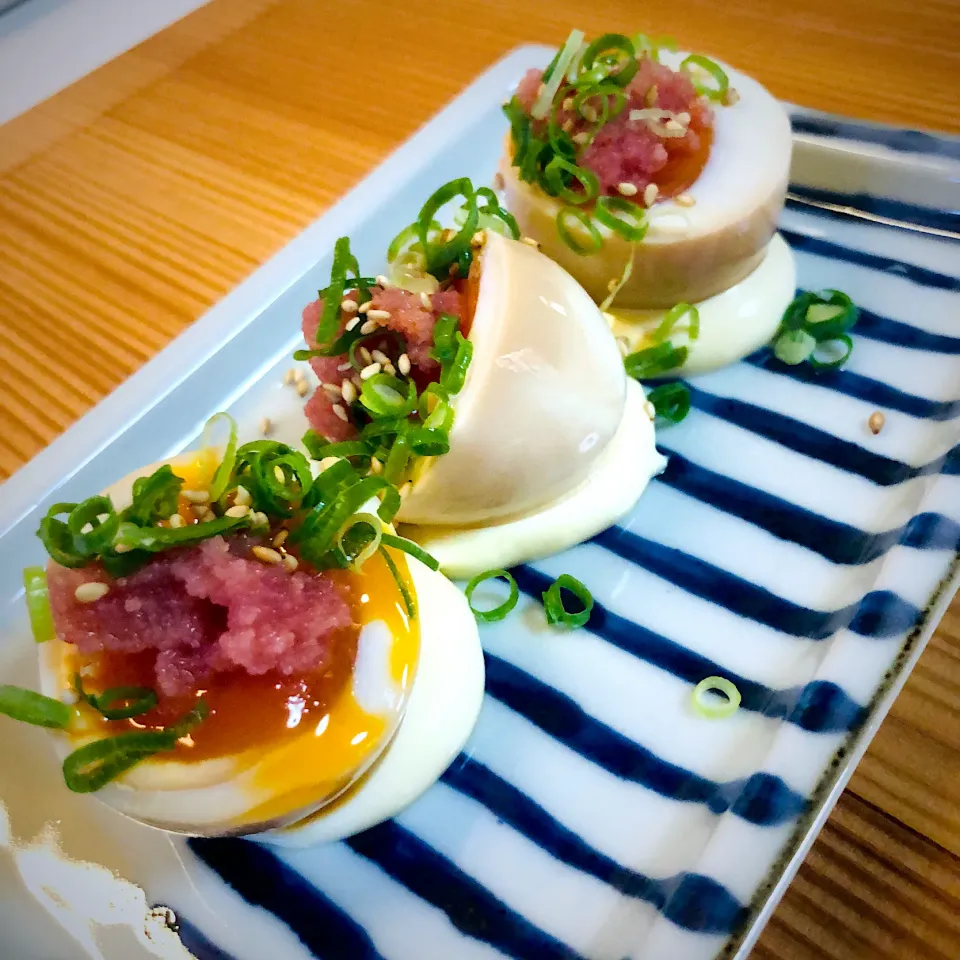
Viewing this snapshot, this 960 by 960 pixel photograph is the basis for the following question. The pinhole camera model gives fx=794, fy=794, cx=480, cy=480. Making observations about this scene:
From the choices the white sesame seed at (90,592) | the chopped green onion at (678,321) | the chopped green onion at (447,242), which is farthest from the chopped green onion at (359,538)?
the chopped green onion at (678,321)

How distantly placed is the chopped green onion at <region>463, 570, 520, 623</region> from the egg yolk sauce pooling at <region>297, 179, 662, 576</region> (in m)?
0.04

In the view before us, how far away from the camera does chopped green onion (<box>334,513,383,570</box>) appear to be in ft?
4.34

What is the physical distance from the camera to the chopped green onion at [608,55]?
1817mm

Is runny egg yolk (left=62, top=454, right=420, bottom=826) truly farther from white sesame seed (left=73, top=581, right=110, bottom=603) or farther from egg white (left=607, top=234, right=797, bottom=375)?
egg white (left=607, top=234, right=797, bottom=375)

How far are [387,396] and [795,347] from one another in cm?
108

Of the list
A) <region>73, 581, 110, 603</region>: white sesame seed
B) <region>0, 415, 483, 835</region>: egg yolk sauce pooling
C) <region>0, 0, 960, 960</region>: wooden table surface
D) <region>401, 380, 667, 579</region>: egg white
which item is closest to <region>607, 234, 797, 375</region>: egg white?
<region>401, 380, 667, 579</region>: egg white

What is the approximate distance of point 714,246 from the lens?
1812 millimetres

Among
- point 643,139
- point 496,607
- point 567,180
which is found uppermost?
point 643,139

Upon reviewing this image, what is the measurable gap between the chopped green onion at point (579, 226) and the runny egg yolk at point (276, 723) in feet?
3.42

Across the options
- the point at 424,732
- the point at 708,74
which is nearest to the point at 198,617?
the point at 424,732

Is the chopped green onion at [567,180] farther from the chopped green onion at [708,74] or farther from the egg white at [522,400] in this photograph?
the chopped green onion at [708,74]

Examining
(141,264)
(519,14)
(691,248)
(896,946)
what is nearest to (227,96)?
(141,264)

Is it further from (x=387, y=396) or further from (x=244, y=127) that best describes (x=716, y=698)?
(x=244, y=127)

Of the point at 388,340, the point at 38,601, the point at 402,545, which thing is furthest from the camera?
the point at 388,340
